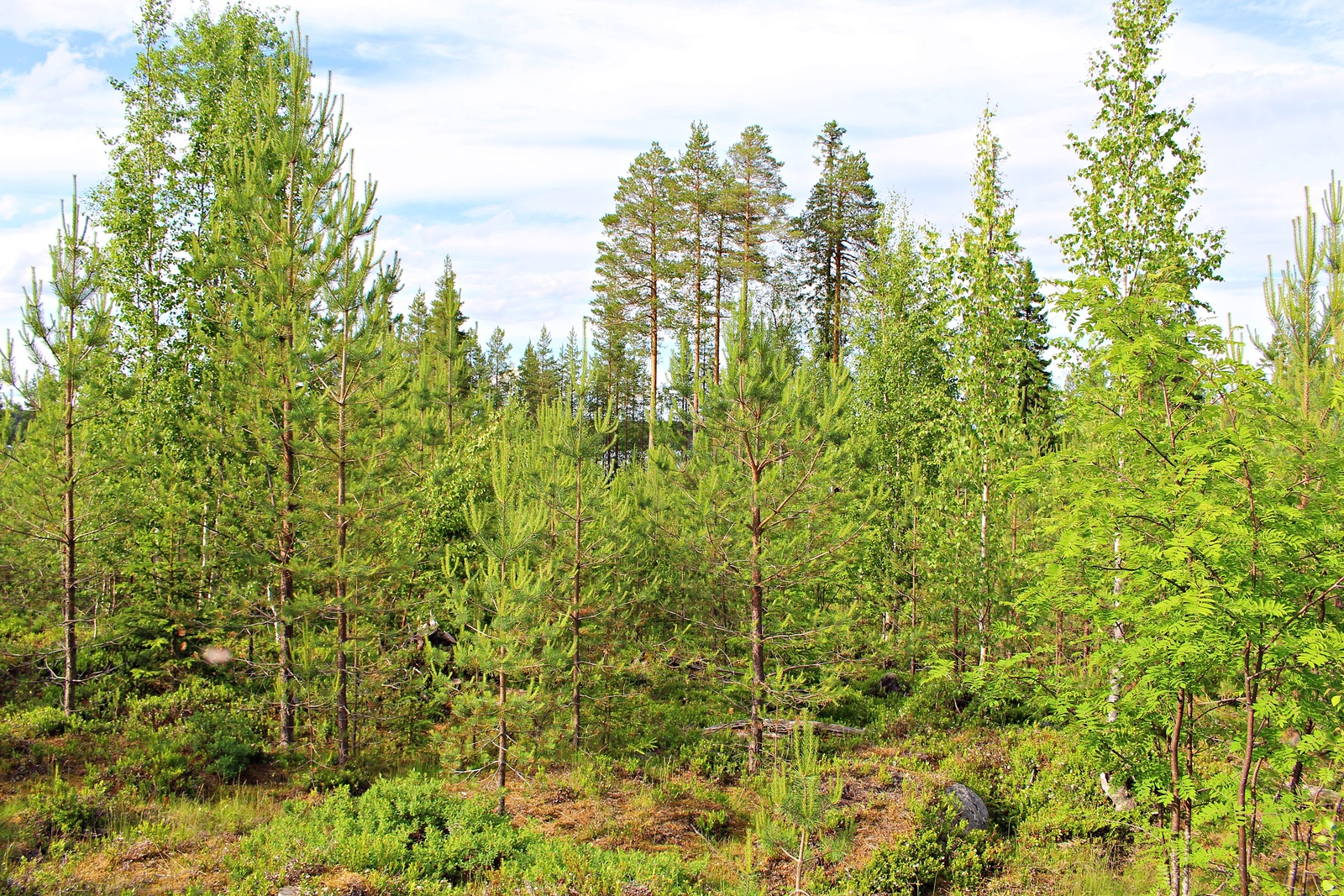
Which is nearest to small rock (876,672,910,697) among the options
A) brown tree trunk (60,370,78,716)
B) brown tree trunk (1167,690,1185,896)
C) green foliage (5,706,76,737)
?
brown tree trunk (1167,690,1185,896)

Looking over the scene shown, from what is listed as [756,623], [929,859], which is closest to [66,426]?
[756,623]

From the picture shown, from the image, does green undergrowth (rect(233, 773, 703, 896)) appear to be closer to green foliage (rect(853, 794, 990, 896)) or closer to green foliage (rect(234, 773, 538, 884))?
green foliage (rect(234, 773, 538, 884))

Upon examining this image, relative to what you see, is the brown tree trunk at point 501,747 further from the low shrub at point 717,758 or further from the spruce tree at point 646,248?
the spruce tree at point 646,248

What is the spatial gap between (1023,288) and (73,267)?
16266mm

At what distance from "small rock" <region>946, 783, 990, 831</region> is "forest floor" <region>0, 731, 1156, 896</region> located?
0.30 m

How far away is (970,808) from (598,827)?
494 cm

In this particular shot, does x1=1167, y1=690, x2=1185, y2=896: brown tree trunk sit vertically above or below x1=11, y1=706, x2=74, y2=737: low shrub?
above

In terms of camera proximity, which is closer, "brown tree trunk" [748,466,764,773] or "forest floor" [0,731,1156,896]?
"forest floor" [0,731,1156,896]

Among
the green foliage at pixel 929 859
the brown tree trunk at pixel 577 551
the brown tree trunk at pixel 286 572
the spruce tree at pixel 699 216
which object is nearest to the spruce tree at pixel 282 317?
the brown tree trunk at pixel 286 572

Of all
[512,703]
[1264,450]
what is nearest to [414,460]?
[512,703]

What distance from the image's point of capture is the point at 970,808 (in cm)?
938

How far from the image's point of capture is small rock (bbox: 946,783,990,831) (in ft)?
30.3

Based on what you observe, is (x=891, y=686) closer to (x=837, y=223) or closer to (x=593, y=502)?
(x=593, y=502)

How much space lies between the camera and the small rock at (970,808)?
30.3ft
